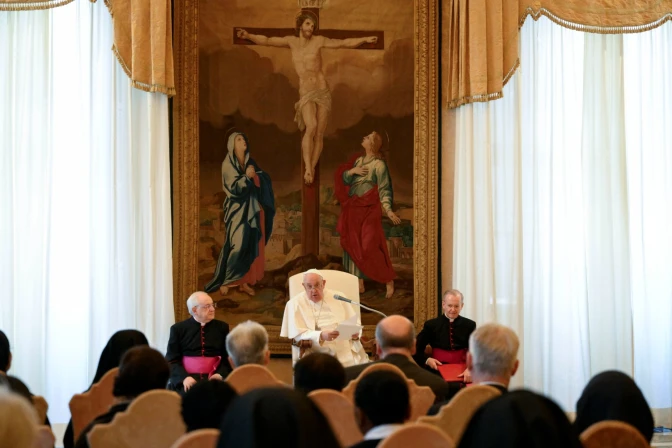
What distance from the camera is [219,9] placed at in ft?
31.7

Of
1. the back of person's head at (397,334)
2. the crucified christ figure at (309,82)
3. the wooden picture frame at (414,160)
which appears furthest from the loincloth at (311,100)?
the back of person's head at (397,334)

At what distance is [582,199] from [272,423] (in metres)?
7.73

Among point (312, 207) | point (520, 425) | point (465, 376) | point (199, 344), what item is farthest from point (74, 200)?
point (520, 425)

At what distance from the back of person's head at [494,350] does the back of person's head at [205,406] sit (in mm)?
1448

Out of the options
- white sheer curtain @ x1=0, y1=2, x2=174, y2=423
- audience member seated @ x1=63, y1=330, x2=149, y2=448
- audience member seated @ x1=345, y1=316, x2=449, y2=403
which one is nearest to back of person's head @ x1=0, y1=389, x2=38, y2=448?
audience member seated @ x1=345, y1=316, x2=449, y2=403

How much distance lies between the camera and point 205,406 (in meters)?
3.86

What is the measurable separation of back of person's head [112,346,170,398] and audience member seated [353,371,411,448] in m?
1.40

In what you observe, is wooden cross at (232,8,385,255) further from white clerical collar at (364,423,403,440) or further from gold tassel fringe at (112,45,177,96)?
white clerical collar at (364,423,403,440)

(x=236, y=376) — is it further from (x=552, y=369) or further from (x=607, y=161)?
(x=607, y=161)

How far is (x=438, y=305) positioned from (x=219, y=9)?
4106 millimetres

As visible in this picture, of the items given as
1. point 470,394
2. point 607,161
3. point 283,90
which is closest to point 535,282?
point 607,161

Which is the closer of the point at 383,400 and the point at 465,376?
the point at 383,400

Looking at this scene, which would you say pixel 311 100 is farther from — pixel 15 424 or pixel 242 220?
pixel 15 424

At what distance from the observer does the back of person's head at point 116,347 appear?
20.8 feet
